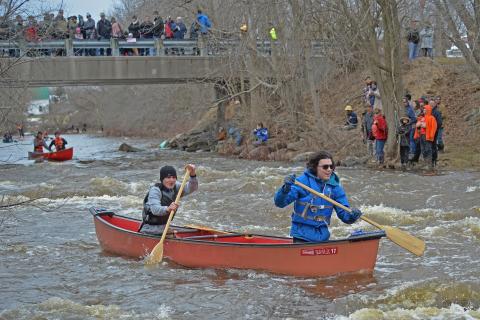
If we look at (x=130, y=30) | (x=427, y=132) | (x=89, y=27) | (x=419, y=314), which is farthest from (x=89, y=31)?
(x=419, y=314)

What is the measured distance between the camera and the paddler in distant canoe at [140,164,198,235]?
1063cm

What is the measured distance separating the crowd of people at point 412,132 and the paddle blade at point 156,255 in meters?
9.91

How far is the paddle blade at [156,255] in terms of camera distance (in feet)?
33.9

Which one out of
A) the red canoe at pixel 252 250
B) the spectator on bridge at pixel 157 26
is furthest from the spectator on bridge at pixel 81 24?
the red canoe at pixel 252 250

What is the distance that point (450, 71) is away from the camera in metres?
26.8

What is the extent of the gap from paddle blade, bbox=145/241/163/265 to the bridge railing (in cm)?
1619

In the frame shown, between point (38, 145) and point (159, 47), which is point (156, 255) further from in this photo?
point (159, 47)

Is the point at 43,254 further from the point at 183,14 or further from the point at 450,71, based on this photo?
the point at 183,14

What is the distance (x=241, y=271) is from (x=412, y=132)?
10.6 metres

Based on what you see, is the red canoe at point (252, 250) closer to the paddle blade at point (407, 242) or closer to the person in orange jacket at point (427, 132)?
the paddle blade at point (407, 242)

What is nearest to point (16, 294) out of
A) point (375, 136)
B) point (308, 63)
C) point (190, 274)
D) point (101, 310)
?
point (101, 310)

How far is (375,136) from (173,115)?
3692cm

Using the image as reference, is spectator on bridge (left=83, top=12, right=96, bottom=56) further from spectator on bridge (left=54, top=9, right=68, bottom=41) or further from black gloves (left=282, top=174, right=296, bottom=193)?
black gloves (left=282, top=174, right=296, bottom=193)

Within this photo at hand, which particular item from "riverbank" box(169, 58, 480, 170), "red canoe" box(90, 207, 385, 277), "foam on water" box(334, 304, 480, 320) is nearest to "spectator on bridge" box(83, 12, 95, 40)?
"riverbank" box(169, 58, 480, 170)
